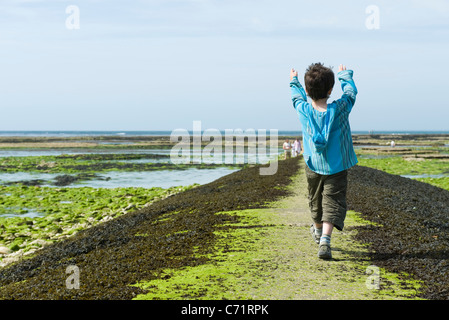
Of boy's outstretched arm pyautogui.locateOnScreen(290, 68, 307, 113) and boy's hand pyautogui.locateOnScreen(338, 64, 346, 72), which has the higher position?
boy's hand pyautogui.locateOnScreen(338, 64, 346, 72)

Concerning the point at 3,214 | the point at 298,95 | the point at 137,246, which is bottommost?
the point at 3,214

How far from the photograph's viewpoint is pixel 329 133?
5.00 m

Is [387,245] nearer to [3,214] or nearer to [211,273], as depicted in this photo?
[211,273]

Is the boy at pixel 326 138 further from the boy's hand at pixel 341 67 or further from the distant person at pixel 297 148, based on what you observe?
the distant person at pixel 297 148

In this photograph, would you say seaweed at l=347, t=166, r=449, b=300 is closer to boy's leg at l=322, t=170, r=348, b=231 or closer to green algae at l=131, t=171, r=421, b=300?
green algae at l=131, t=171, r=421, b=300

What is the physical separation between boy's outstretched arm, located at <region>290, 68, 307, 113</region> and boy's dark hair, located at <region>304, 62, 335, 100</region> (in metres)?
0.11

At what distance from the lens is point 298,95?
5211 millimetres

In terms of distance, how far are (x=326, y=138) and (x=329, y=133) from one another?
0.23ft

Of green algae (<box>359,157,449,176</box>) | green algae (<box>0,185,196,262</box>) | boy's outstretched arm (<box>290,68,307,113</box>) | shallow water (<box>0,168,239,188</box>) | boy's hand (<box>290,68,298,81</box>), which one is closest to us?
boy's outstretched arm (<box>290,68,307,113</box>)

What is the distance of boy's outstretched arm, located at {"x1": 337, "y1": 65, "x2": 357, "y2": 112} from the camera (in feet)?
16.6

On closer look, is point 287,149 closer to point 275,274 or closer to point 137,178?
point 137,178
